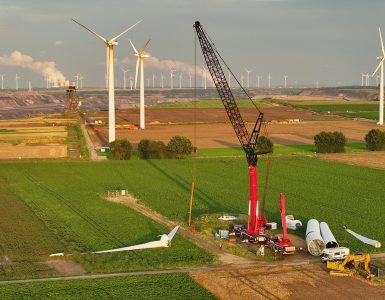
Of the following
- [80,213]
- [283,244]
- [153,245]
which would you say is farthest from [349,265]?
[80,213]

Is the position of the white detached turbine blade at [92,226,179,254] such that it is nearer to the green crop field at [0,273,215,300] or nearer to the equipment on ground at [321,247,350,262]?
the green crop field at [0,273,215,300]

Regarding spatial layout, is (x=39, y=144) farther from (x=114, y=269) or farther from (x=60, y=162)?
(x=114, y=269)

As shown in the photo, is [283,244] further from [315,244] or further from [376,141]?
[376,141]

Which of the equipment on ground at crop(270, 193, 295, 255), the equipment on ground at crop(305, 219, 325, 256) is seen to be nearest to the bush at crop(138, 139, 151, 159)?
the equipment on ground at crop(270, 193, 295, 255)

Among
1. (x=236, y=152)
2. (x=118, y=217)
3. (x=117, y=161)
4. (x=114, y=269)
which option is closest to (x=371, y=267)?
(x=114, y=269)

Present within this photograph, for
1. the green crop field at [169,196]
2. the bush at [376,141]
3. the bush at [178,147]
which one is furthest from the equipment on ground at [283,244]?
the bush at [376,141]
